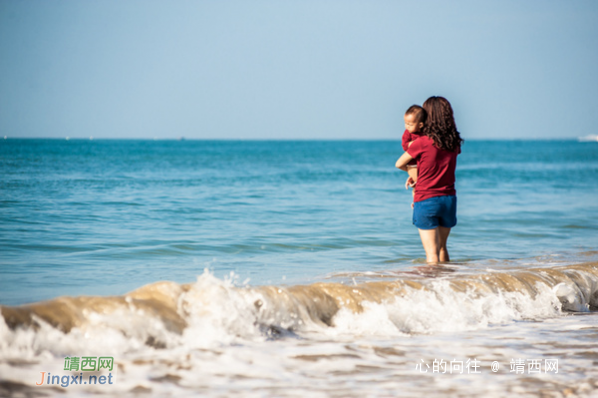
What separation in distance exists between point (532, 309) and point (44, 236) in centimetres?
721

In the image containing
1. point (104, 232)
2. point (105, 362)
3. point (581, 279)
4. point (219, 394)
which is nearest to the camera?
point (219, 394)

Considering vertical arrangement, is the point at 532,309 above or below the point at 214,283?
below

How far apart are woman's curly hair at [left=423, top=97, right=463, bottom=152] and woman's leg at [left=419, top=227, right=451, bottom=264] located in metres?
0.94

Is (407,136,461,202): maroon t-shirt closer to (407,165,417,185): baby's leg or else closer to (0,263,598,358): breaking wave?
(407,165,417,185): baby's leg

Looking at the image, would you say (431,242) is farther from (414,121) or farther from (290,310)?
(290,310)

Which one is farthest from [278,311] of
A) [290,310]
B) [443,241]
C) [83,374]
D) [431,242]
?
[443,241]

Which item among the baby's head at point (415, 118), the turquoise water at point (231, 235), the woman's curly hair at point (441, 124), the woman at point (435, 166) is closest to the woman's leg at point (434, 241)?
the woman at point (435, 166)

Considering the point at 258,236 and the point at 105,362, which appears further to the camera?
the point at 258,236

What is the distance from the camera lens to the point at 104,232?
934cm

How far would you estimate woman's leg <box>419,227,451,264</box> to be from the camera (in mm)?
5918

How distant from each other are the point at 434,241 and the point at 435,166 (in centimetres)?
88

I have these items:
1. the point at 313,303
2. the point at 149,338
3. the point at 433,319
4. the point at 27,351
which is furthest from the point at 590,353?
the point at 27,351

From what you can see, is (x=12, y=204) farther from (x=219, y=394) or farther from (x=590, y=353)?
(x=590, y=353)

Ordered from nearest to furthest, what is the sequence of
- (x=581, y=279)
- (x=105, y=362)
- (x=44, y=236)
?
(x=105, y=362) < (x=581, y=279) < (x=44, y=236)
